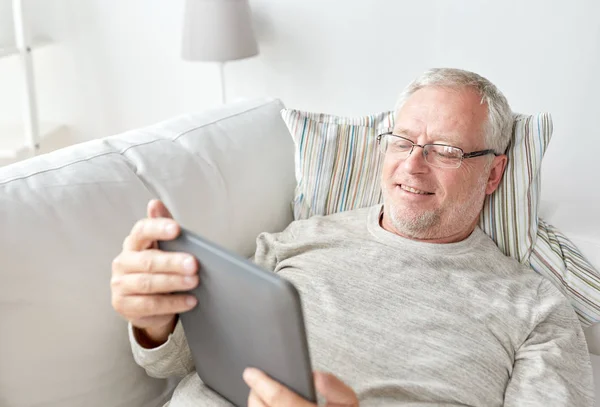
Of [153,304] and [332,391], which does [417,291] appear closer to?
[332,391]

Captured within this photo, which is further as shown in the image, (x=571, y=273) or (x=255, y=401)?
(x=571, y=273)

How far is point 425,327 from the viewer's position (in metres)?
1.27

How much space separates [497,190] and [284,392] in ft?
3.00

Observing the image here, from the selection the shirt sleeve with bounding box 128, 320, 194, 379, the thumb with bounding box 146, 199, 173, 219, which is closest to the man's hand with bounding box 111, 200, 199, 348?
the thumb with bounding box 146, 199, 173, 219

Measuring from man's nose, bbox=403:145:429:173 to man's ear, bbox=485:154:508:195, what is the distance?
0.19 m

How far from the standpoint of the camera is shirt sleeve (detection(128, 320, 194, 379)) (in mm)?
1122

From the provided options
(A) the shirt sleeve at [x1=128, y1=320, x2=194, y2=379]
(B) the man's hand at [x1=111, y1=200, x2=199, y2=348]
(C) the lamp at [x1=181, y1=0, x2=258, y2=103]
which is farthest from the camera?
(C) the lamp at [x1=181, y1=0, x2=258, y2=103]

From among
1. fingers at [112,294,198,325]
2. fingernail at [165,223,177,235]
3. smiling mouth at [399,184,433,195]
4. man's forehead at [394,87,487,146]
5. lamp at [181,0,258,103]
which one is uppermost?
lamp at [181,0,258,103]

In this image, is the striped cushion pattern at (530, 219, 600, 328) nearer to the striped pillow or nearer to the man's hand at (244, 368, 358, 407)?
the striped pillow

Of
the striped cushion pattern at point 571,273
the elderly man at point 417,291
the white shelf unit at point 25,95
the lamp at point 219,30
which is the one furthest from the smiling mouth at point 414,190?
the white shelf unit at point 25,95

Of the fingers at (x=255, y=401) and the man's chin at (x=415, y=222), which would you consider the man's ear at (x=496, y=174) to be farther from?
the fingers at (x=255, y=401)

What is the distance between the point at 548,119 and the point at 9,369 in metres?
1.24

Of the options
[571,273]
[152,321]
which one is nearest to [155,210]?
[152,321]

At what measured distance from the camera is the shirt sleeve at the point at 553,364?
45.3 inches
